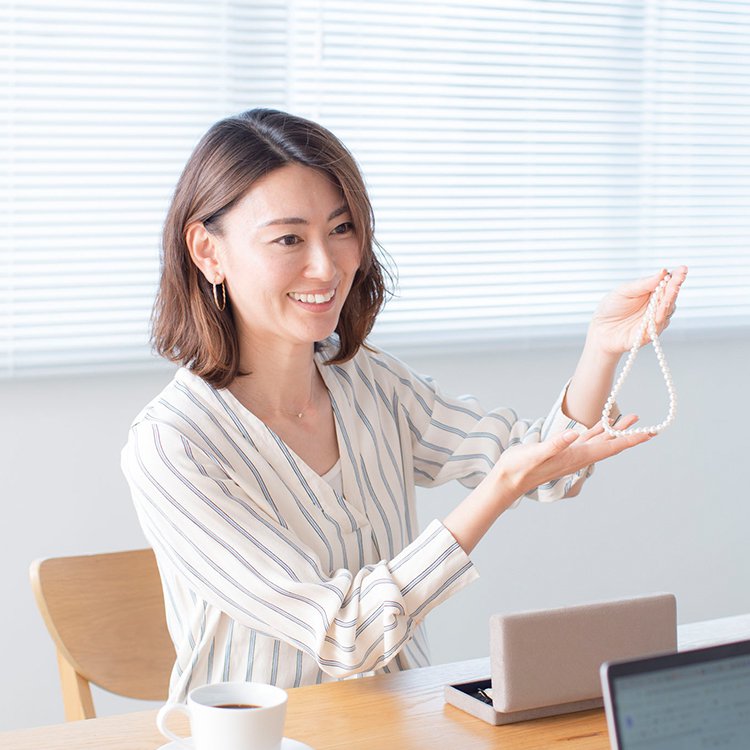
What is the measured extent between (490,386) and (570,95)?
2.55ft

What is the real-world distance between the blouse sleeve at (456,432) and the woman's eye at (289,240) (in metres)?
0.34

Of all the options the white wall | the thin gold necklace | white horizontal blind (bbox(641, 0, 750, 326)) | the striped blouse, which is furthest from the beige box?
white horizontal blind (bbox(641, 0, 750, 326))

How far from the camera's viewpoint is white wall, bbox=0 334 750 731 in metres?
2.30

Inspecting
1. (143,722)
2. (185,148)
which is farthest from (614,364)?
(185,148)

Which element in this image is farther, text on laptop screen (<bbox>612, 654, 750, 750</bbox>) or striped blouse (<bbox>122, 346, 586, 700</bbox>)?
striped blouse (<bbox>122, 346, 586, 700</bbox>)

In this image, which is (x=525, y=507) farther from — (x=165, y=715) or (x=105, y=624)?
(x=165, y=715)

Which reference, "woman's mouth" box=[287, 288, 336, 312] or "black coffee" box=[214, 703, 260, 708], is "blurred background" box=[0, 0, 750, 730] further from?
"black coffee" box=[214, 703, 260, 708]

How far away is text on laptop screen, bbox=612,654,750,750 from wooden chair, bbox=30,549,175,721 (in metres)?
0.93

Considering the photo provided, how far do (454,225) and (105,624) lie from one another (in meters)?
1.49

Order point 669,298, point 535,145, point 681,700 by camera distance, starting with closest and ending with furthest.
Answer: point 681,700
point 669,298
point 535,145

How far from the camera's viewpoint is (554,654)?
114cm

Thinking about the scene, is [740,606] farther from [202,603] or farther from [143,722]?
[143,722]

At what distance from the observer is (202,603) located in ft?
4.72

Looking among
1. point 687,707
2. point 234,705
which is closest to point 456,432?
point 234,705
